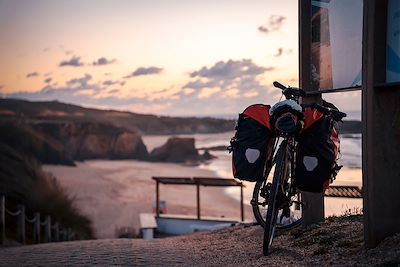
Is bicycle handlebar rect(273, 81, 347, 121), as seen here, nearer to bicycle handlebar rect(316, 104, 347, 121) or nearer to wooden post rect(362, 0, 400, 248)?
bicycle handlebar rect(316, 104, 347, 121)

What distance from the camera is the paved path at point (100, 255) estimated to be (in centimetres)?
705

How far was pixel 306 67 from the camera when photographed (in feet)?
24.9

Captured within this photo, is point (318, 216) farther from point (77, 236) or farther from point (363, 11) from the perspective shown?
point (77, 236)

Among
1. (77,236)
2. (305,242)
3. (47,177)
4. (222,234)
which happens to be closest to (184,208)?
(47,177)

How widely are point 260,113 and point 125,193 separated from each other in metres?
29.4

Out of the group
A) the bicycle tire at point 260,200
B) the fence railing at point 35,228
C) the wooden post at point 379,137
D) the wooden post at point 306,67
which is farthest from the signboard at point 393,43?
the fence railing at point 35,228

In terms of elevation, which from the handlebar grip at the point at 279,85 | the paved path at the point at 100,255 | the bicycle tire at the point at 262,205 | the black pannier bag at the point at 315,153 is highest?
the handlebar grip at the point at 279,85

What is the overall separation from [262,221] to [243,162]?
1.07 metres

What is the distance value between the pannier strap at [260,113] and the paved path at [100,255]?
162 centimetres

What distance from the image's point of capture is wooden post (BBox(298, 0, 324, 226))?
298 inches

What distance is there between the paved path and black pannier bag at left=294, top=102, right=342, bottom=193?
5.00 feet

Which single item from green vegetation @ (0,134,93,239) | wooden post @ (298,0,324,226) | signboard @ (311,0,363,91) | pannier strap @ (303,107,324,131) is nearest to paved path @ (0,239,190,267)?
wooden post @ (298,0,324,226)

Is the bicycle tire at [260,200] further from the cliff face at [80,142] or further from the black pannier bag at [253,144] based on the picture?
the cliff face at [80,142]

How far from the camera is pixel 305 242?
677cm
